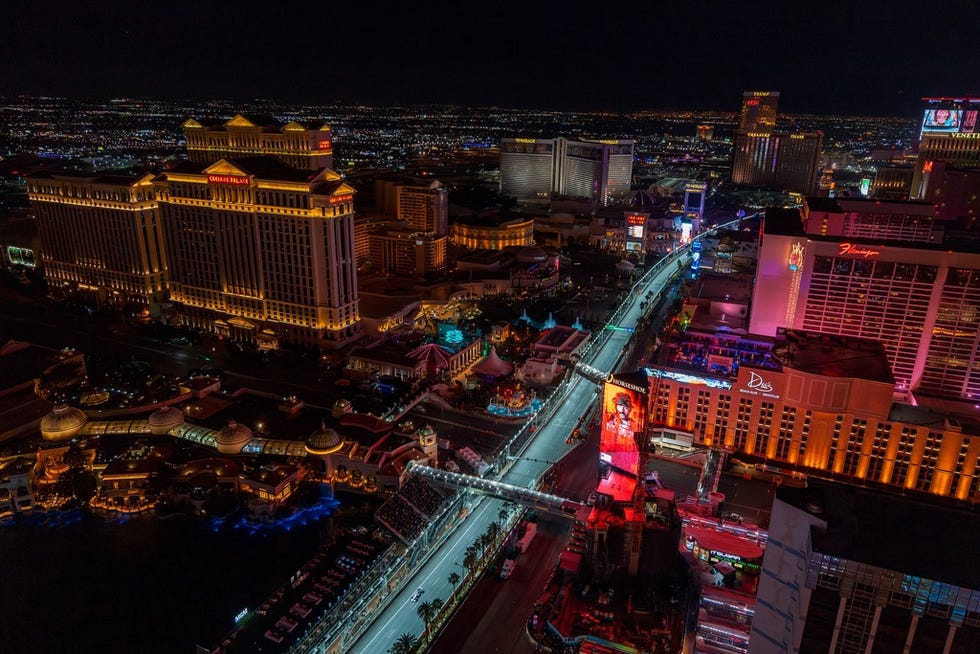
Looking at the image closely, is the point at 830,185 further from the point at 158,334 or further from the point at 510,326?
the point at 158,334

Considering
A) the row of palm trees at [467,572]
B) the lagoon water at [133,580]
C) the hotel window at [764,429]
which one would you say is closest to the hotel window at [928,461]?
the hotel window at [764,429]

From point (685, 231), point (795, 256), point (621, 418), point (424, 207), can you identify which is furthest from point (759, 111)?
point (621, 418)

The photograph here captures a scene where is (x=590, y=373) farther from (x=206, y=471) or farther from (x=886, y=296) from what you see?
(x=206, y=471)

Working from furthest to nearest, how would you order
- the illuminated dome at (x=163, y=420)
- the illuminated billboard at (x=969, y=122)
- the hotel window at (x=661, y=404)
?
1. the illuminated billboard at (x=969, y=122)
2. the hotel window at (x=661, y=404)
3. the illuminated dome at (x=163, y=420)

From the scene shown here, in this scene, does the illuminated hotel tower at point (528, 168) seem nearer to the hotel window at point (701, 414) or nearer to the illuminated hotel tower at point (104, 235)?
the illuminated hotel tower at point (104, 235)

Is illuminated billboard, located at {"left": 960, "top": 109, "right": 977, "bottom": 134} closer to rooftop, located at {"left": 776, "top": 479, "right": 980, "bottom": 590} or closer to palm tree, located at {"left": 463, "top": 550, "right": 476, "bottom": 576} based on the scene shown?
rooftop, located at {"left": 776, "top": 479, "right": 980, "bottom": 590}
